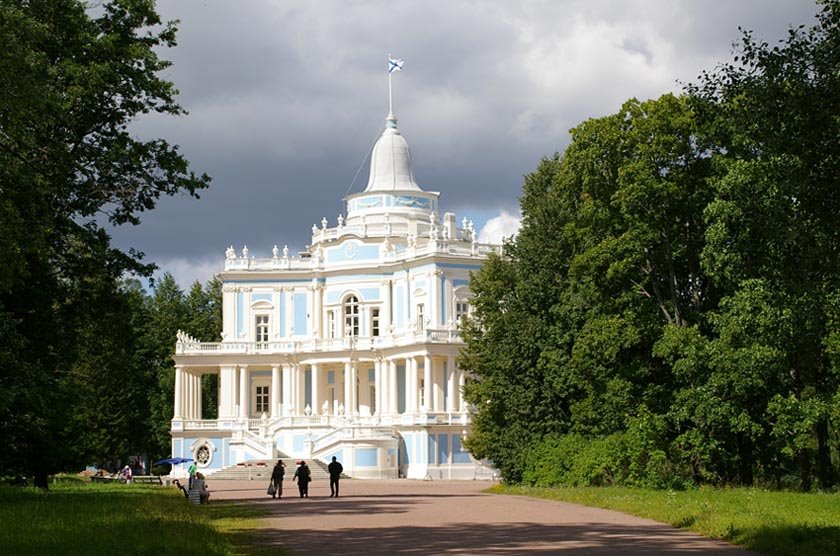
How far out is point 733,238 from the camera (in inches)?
1304

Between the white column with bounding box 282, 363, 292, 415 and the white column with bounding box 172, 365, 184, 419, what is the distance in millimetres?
6003

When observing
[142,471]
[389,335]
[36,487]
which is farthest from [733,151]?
[142,471]

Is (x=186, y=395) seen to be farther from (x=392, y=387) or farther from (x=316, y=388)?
(x=392, y=387)

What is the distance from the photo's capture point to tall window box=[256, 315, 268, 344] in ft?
255

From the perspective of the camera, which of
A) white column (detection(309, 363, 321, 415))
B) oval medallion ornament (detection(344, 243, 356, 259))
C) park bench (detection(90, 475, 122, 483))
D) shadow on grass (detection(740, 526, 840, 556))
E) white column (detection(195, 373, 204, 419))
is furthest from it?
oval medallion ornament (detection(344, 243, 356, 259))

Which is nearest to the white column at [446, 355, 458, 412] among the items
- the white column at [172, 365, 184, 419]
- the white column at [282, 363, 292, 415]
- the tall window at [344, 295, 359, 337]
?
the tall window at [344, 295, 359, 337]

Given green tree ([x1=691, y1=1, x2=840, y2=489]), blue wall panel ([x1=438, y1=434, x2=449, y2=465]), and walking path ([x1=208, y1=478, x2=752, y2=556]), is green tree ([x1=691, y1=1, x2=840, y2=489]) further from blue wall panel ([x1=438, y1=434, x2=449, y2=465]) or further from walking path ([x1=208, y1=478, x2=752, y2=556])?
blue wall panel ([x1=438, y1=434, x2=449, y2=465])

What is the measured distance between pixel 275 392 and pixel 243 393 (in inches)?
75.1

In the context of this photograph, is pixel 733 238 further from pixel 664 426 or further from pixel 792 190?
pixel 792 190

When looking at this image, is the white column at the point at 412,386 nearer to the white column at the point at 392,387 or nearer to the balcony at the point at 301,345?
the balcony at the point at 301,345

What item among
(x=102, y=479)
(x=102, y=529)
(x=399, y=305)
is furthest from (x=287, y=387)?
(x=102, y=529)

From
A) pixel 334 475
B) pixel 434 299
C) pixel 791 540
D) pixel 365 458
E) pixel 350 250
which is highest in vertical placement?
pixel 350 250

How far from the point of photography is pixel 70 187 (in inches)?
1253

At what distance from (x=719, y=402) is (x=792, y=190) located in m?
16.9
